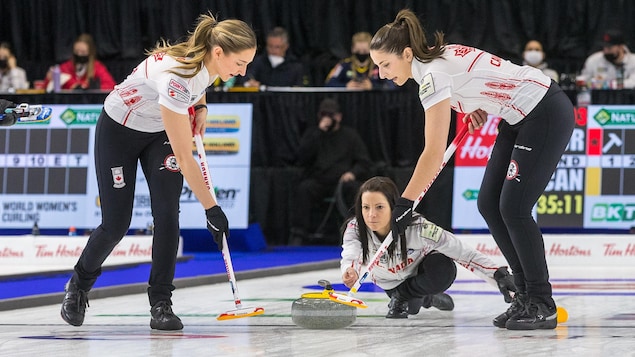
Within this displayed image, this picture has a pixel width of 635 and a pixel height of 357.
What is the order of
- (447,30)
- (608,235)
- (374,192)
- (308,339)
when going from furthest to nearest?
(447,30), (608,235), (374,192), (308,339)

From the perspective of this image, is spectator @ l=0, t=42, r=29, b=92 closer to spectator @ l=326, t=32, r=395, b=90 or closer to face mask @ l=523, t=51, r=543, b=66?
spectator @ l=326, t=32, r=395, b=90

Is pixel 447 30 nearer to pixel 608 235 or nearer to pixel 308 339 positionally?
pixel 608 235

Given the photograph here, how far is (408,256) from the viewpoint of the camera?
4785 mm

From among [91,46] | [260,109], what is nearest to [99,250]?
[260,109]

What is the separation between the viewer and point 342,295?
4367 mm

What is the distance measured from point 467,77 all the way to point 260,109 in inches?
236

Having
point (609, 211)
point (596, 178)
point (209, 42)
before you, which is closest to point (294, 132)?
point (596, 178)

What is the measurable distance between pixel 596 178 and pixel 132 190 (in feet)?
16.7

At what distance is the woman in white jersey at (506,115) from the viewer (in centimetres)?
405

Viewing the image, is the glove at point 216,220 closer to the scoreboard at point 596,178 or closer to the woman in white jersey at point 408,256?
the woman in white jersey at point 408,256

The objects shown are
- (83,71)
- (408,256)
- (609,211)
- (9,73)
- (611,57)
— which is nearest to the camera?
(408,256)

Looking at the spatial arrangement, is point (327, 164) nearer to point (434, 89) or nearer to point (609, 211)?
point (609, 211)

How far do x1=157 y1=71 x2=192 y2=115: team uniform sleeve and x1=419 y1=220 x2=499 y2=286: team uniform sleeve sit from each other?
4.17 ft

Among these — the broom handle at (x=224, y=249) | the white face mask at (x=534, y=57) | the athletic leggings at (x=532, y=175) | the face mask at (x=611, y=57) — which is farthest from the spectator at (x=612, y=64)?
the broom handle at (x=224, y=249)
